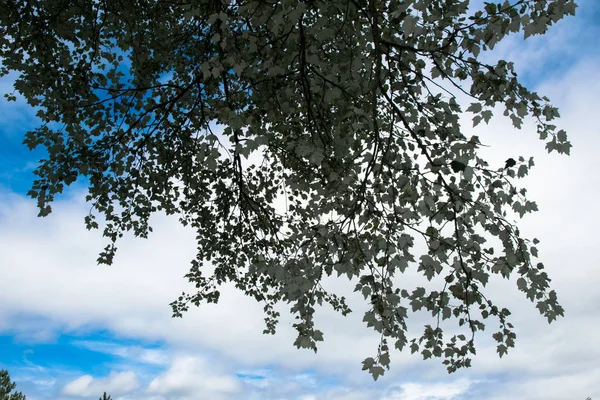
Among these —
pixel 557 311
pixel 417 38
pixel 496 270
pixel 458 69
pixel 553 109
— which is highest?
A: pixel 417 38

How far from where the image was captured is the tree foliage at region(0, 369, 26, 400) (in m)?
17.2

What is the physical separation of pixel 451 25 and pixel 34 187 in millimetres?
7280

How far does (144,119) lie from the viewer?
897 cm

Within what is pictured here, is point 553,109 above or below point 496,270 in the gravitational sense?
above

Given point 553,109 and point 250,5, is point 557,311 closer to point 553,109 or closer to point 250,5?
point 553,109

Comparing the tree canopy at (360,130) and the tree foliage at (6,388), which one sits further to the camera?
the tree foliage at (6,388)

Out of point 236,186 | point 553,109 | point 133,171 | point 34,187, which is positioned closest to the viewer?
point 553,109

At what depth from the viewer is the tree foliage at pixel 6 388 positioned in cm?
1723

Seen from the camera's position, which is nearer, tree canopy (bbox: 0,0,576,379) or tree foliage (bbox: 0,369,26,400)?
tree canopy (bbox: 0,0,576,379)

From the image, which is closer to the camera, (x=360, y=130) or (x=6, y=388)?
(x=360, y=130)

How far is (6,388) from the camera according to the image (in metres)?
17.5

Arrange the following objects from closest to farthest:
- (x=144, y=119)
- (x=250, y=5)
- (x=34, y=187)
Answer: (x=250, y=5)
(x=34, y=187)
(x=144, y=119)

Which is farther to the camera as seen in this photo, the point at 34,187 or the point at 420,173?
the point at 34,187

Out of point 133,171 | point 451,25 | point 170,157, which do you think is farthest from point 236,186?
point 451,25
